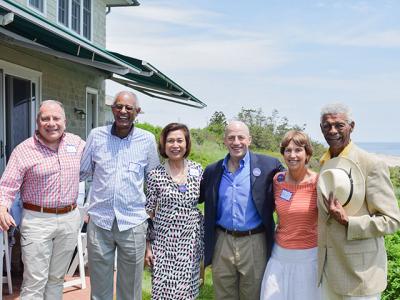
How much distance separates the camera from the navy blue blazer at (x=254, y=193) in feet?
12.3

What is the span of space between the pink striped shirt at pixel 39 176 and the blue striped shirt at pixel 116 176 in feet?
0.64

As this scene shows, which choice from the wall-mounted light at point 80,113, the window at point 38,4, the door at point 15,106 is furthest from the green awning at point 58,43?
the window at point 38,4

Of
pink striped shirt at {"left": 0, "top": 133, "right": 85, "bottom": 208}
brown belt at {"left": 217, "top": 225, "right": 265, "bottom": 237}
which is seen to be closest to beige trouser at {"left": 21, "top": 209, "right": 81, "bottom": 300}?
pink striped shirt at {"left": 0, "top": 133, "right": 85, "bottom": 208}

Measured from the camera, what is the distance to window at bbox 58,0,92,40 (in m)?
12.0

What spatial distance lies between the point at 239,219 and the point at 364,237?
0.95 meters

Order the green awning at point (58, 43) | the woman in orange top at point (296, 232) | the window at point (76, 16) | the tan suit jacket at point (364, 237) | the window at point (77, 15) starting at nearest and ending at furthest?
1. the tan suit jacket at point (364, 237)
2. the woman in orange top at point (296, 232)
3. the green awning at point (58, 43)
4. the window at point (77, 15)
5. the window at point (76, 16)

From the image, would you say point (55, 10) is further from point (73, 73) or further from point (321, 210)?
point (321, 210)

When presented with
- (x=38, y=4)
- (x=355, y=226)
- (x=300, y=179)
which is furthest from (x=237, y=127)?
(x=38, y=4)

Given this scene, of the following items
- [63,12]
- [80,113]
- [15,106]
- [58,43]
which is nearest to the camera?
[58,43]

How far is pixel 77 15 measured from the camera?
42.2ft

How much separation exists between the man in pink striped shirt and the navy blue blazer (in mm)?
1027

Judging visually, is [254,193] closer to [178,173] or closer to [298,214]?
[298,214]

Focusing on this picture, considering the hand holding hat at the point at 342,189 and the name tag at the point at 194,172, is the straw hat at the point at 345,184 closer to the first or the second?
the hand holding hat at the point at 342,189

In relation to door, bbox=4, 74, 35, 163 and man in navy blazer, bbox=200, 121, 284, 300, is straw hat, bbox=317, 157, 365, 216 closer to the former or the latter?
man in navy blazer, bbox=200, 121, 284, 300
